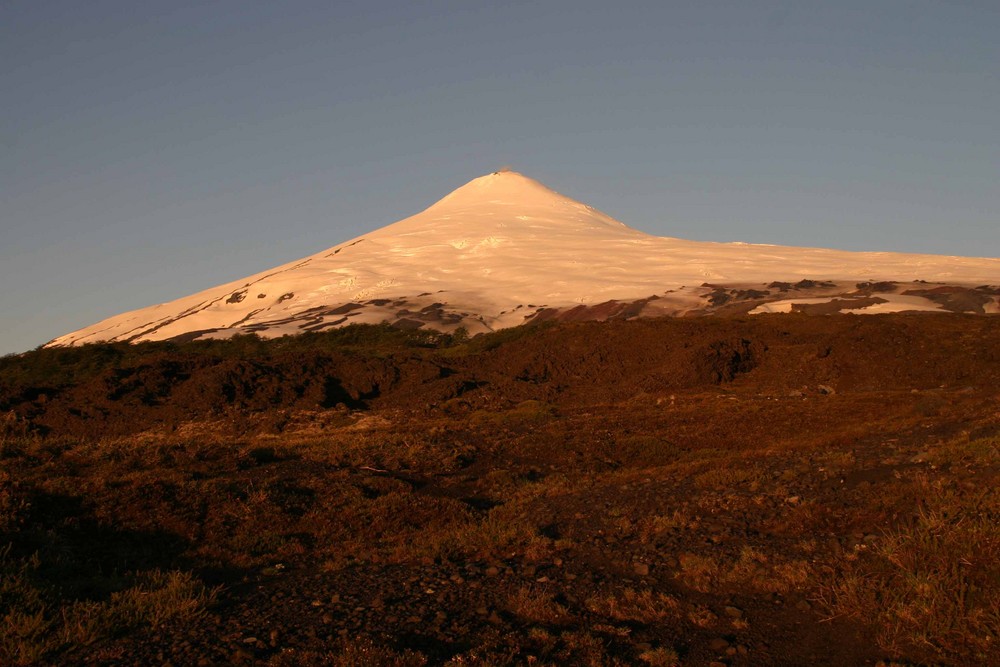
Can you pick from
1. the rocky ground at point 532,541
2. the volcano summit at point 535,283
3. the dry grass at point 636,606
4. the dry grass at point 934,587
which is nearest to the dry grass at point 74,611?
the rocky ground at point 532,541

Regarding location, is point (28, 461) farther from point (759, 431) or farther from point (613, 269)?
point (613, 269)

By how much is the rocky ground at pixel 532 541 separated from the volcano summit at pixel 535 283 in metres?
22.2

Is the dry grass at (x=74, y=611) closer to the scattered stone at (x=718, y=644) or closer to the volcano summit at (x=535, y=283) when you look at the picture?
the scattered stone at (x=718, y=644)

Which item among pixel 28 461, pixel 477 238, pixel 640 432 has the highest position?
pixel 477 238

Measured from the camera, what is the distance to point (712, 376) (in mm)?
23172

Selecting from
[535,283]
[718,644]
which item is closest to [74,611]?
[718,644]

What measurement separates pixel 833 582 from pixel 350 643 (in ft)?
11.9

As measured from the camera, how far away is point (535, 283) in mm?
52062

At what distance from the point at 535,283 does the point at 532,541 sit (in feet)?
147

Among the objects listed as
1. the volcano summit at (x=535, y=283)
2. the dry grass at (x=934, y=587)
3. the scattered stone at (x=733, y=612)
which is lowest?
the scattered stone at (x=733, y=612)

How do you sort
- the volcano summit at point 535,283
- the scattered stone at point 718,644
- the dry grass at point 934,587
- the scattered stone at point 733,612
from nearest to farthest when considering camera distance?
the dry grass at point 934,587 < the scattered stone at point 718,644 < the scattered stone at point 733,612 < the volcano summit at point 535,283

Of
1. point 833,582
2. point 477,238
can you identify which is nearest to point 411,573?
point 833,582

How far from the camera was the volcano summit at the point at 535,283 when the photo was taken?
39656 millimetres

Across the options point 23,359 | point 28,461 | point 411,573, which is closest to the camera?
point 411,573
